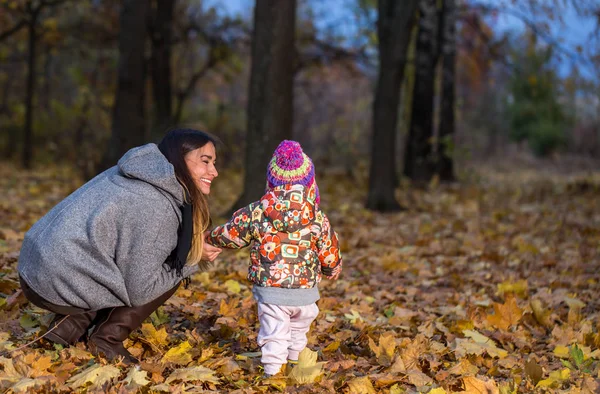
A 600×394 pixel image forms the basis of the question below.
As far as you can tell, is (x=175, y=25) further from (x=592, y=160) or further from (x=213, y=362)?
(x=592, y=160)

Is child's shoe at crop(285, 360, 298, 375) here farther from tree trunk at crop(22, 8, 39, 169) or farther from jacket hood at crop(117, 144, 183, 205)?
tree trunk at crop(22, 8, 39, 169)

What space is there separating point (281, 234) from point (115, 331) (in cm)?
96

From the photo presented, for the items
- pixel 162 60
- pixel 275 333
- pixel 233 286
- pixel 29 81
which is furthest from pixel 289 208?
pixel 29 81

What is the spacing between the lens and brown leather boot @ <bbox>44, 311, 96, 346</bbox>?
3.36 m

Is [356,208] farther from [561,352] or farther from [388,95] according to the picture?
[561,352]

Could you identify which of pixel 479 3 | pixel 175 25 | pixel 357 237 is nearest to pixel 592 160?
pixel 479 3

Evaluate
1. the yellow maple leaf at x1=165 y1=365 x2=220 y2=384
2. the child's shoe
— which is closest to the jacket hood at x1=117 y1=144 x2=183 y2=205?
the yellow maple leaf at x1=165 y1=365 x2=220 y2=384

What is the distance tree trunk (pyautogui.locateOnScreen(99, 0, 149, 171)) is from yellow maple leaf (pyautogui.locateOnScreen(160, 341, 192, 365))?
7.58m

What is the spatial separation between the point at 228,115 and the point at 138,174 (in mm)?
15339

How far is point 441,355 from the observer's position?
12.6 feet

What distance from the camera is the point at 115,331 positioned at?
331 cm

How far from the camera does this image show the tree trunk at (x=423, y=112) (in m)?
13.2

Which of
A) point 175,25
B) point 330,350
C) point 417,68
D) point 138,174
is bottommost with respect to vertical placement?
point 330,350

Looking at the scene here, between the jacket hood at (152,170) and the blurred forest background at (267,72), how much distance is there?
4354 millimetres
